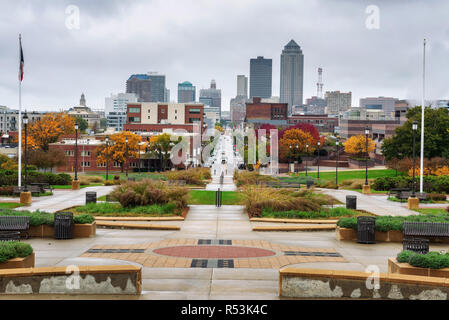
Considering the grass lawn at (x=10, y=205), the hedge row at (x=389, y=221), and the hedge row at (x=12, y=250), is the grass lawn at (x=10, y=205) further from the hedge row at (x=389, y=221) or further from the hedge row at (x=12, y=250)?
the hedge row at (x=389, y=221)

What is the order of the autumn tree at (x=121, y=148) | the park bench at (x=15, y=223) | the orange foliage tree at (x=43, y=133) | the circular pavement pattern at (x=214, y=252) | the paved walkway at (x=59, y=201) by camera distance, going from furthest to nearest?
the orange foliage tree at (x=43, y=133) < the autumn tree at (x=121, y=148) < the paved walkway at (x=59, y=201) < the park bench at (x=15, y=223) < the circular pavement pattern at (x=214, y=252)

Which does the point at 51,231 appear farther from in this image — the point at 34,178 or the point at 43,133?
the point at 43,133

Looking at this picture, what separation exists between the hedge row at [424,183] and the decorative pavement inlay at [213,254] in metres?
27.0

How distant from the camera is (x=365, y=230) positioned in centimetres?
2114

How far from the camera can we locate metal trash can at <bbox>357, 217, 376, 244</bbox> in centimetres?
2108

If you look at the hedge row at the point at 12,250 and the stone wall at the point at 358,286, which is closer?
the stone wall at the point at 358,286

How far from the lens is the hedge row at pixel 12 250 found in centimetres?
1412

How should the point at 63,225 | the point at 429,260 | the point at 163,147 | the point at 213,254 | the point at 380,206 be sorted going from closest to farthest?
the point at 429,260
the point at 213,254
the point at 63,225
the point at 380,206
the point at 163,147

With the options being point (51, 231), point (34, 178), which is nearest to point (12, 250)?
point (51, 231)

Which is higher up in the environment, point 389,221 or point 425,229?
point 389,221

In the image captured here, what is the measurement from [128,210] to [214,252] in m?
10.7

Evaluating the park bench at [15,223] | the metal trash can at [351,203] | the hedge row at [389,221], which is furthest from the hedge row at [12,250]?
the metal trash can at [351,203]
